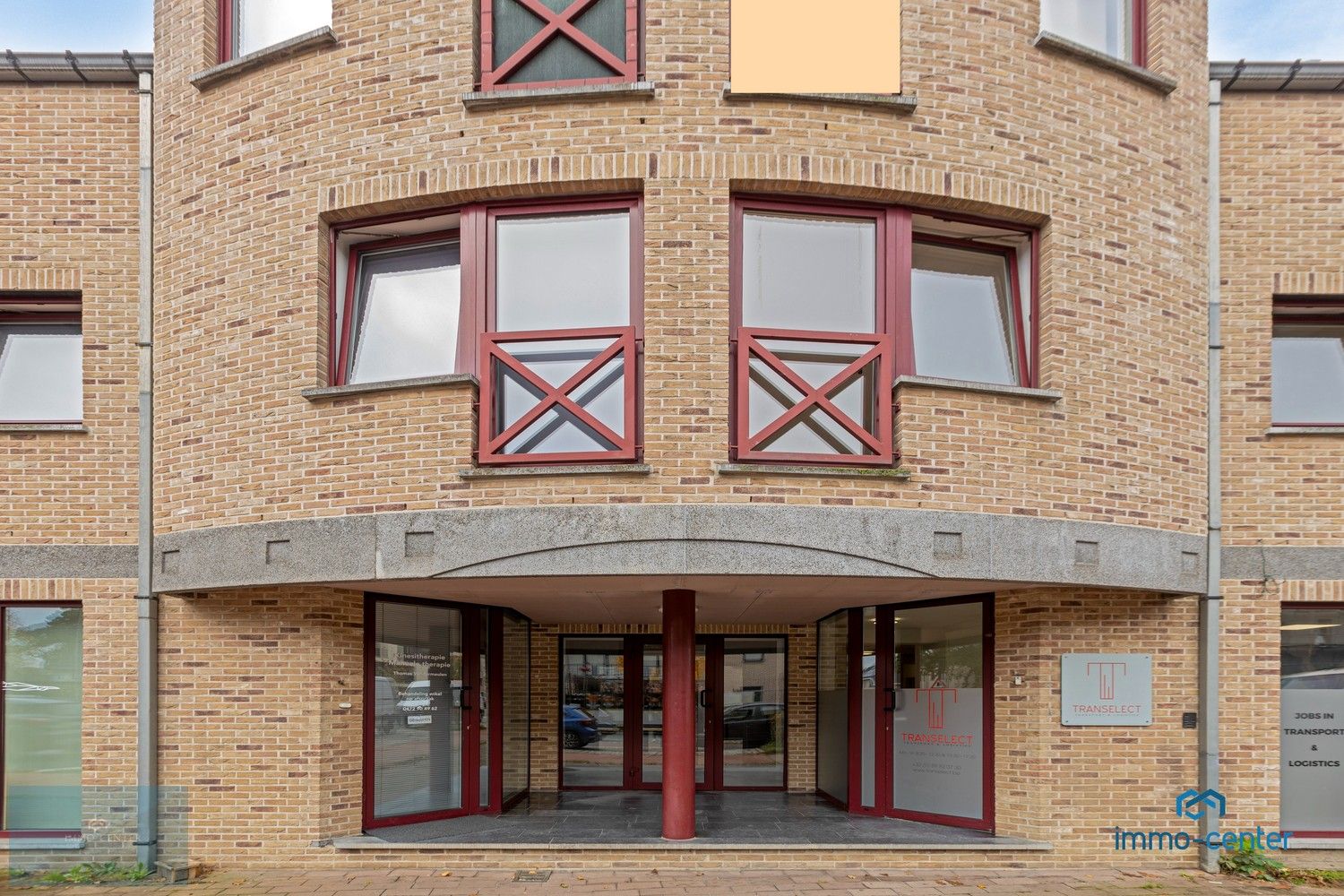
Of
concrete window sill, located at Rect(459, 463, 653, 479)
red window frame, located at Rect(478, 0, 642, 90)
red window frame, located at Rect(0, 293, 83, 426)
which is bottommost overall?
concrete window sill, located at Rect(459, 463, 653, 479)

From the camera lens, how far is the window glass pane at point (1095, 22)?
886 centimetres

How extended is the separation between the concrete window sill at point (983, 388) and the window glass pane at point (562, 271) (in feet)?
7.54

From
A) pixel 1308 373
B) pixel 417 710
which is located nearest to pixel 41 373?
pixel 417 710

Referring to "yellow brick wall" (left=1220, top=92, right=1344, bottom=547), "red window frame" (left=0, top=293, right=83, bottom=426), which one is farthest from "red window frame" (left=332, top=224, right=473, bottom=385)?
"yellow brick wall" (left=1220, top=92, right=1344, bottom=547)

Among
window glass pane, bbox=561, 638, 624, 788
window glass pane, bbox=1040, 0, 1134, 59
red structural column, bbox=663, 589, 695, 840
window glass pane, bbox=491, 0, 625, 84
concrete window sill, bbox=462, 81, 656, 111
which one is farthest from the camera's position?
window glass pane, bbox=561, 638, 624, 788

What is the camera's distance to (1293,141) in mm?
9617

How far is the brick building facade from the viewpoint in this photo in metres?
7.70

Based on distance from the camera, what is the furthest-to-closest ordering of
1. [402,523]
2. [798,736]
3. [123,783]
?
1. [798,736]
2. [123,783]
3. [402,523]

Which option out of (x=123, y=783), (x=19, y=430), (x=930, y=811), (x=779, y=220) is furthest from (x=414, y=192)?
(x=930, y=811)

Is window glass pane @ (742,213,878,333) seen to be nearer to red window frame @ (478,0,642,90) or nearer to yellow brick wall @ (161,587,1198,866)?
red window frame @ (478,0,642,90)

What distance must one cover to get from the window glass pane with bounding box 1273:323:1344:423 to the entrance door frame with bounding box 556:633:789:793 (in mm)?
6069

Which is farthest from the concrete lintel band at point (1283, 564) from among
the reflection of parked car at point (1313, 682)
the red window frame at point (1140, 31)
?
the red window frame at point (1140, 31)

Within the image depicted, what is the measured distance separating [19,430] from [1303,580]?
38.8ft

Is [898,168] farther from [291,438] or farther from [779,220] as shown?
[291,438]
